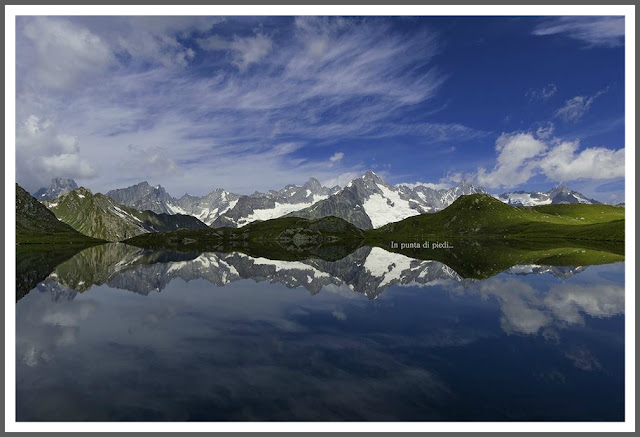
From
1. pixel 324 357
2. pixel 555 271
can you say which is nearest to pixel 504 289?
pixel 555 271

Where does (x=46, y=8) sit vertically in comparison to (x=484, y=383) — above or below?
above

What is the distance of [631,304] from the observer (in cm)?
2495

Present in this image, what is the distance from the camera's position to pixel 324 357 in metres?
31.7

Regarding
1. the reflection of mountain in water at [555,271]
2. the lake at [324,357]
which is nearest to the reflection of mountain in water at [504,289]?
the reflection of mountain in water at [555,271]

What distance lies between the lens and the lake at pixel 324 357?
73.2 ft

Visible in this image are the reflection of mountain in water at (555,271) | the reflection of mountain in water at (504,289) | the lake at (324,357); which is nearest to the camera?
the lake at (324,357)

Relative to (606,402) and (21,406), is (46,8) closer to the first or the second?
(21,406)

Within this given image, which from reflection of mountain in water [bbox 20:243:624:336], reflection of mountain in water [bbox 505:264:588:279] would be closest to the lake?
reflection of mountain in water [bbox 20:243:624:336]

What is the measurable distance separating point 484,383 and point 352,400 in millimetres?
9278

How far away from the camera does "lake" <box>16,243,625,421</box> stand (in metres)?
22.3

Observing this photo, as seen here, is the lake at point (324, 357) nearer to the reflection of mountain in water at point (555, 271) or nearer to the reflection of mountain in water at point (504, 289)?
the reflection of mountain in water at point (504, 289)

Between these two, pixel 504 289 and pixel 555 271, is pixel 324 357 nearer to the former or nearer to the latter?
pixel 504 289

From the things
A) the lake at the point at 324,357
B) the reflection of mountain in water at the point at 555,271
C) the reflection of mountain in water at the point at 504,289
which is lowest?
the lake at the point at 324,357

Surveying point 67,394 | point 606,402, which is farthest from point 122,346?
point 606,402
